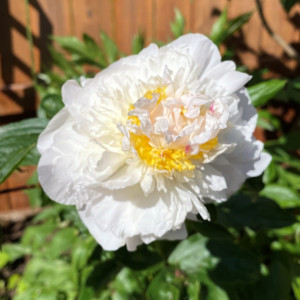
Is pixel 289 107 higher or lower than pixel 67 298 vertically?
higher

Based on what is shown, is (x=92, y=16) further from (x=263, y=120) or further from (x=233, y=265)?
(x=233, y=265)

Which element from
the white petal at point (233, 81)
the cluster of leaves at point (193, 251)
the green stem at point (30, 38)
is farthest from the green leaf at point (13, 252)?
the white petal at point (233, 81)

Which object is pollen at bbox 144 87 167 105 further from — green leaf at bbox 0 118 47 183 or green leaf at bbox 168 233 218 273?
green leaf at bbox 168 233 218 273

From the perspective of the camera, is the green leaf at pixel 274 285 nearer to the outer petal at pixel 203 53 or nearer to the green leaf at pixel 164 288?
the green leaf at pixel 164 288

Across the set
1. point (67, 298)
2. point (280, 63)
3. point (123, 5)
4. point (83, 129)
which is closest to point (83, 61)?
point (123, 5)

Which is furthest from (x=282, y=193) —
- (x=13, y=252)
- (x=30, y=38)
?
(x=30, y=38)

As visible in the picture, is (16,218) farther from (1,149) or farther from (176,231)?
(176,231)

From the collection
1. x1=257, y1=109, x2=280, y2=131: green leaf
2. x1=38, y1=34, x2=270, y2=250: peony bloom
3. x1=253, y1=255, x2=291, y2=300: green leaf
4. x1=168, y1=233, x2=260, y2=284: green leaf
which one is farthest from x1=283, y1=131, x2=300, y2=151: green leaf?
x1=38, y1=34, x2=270, y2=250: peony bloom
